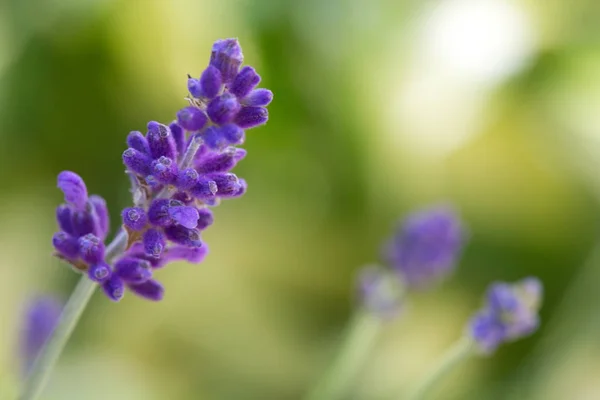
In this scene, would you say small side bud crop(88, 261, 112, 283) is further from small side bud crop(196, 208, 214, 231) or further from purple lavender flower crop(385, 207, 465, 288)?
purple lavender flower crop(385, 207, 465, 288)

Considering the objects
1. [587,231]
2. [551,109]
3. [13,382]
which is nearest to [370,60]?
[551,109]

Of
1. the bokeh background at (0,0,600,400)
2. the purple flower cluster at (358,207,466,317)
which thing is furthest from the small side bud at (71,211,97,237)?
the bokeh background at (0,0,600,400)

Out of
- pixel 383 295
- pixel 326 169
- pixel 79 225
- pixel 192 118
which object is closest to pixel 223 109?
pixel 192 118

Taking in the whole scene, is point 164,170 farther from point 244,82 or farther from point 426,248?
point 426,248

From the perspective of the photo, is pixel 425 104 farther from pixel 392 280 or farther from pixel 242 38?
pixel 392 280

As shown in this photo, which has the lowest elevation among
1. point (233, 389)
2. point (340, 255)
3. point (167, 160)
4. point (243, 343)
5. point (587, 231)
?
point (167, 160)

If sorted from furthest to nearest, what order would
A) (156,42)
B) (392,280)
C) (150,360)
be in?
(156,42), (150,360), (392,280)
